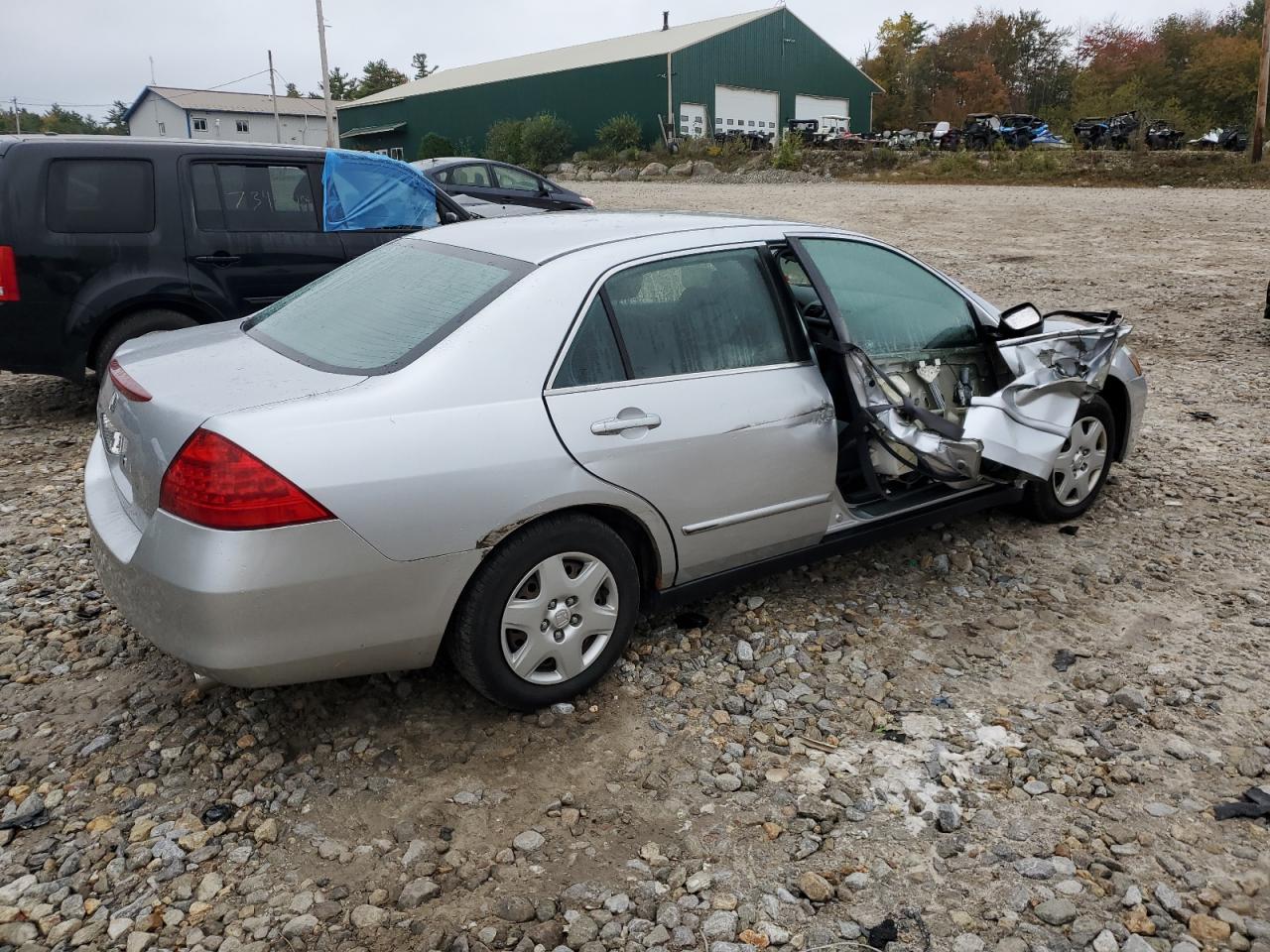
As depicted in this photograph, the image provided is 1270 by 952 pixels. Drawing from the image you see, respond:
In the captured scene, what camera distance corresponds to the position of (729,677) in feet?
12.0

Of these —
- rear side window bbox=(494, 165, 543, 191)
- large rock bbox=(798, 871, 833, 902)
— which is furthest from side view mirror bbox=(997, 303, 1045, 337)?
rear side window bbox=(494, 165, 543, 191)

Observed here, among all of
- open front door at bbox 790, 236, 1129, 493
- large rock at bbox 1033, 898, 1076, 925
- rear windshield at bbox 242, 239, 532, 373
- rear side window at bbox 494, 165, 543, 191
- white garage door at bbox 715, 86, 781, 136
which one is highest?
white garage door at bbox 715, 86, 781, 136

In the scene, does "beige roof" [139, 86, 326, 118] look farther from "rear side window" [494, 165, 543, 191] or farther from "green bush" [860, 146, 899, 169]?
"rear side window" [494, 165, 543, 191]

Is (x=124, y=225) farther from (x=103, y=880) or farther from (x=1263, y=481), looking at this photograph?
(x=1263, y=481)

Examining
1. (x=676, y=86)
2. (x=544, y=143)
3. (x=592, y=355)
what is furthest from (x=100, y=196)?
(x=676, y=86)

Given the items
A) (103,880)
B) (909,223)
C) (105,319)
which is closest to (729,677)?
(103,880)

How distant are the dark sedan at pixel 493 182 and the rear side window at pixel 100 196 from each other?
9.00 metres

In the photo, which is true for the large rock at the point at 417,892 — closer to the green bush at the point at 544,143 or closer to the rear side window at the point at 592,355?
the rear side window at the point at 592,355

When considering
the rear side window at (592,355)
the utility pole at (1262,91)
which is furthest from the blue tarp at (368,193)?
the utility pole at (1262,91)

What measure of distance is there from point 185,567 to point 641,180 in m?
30.3

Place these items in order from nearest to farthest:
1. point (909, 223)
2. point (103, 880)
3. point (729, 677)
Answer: point (103, 880)
point (729, 677)
point (909, 223)

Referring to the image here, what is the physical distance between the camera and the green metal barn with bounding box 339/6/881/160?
40.6 metres

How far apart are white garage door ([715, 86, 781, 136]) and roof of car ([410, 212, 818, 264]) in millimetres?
39682

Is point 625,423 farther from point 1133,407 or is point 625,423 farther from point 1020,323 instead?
point 1133,407
